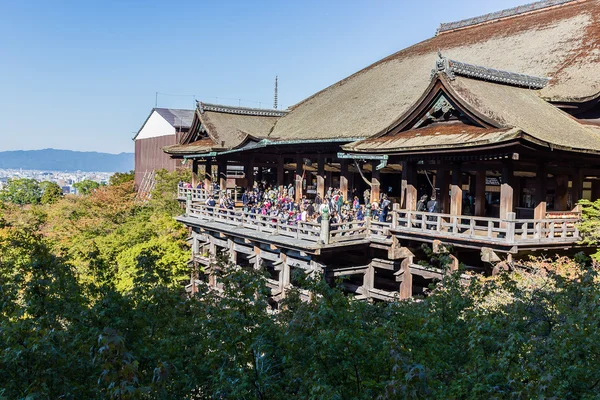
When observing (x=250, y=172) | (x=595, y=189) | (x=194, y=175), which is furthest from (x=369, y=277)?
(x=194, y=175)

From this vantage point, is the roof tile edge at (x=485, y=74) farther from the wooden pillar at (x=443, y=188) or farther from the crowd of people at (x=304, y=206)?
the crowd of people at (x=304, y=206)

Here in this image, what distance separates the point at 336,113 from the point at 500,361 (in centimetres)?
2032

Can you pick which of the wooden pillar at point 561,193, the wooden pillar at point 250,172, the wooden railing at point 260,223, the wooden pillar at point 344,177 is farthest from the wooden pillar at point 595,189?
the wooden pillar at point 250,172

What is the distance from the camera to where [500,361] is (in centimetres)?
666

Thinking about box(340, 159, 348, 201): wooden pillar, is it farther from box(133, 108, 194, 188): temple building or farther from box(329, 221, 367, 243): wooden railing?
box(133, 108, 194, 188): temple building

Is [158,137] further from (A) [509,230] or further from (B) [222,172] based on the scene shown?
(A) [509,230]

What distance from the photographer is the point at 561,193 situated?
1856 centimetres

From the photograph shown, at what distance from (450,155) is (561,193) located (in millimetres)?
5356

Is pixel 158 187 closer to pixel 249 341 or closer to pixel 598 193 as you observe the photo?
pixel 598 193

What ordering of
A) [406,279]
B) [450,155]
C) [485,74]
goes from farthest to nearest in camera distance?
[485,74] → [406,279] → [450,155]

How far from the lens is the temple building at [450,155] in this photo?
1543 cm

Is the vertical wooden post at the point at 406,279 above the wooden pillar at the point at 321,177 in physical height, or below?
below

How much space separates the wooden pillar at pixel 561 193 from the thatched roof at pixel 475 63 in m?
2.72

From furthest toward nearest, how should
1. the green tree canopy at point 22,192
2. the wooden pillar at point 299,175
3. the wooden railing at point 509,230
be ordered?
the green tree canopy at point 22,192, the wooden pillar at point 299,175, the wooden railing at point 509,230
